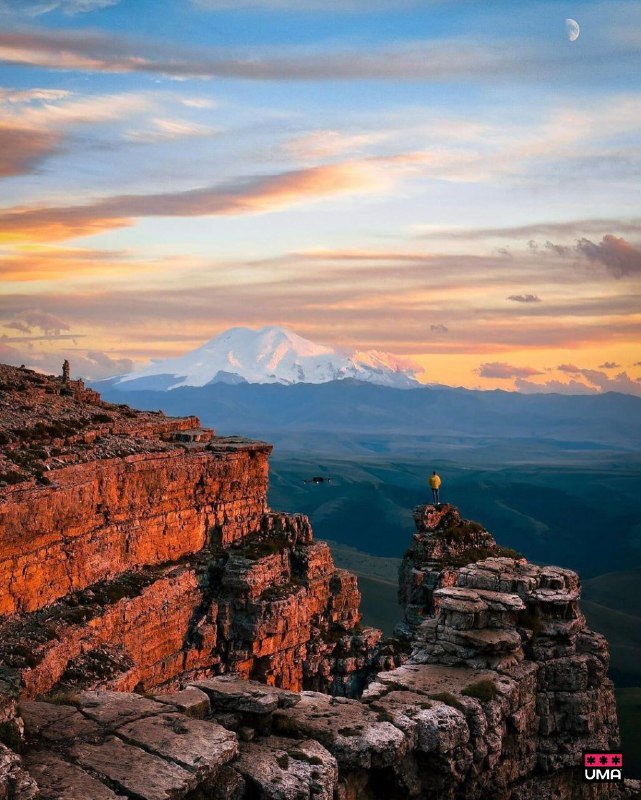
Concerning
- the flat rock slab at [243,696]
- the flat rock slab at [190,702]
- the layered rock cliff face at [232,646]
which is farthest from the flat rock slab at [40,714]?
the flat rock slab at [243,696]

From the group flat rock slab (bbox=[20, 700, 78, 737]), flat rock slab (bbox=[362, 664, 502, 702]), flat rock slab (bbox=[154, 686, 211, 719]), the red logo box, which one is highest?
flat rock slab (bbox=[20, 700, 78, 737])

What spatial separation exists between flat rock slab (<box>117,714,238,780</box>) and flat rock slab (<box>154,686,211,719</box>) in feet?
2.67

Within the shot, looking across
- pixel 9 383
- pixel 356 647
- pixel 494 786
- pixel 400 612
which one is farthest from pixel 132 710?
pixel 400 612

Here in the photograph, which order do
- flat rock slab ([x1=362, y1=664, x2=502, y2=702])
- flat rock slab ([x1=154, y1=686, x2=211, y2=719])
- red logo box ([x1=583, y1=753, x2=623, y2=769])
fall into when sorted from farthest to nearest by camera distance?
red logo box ([x1=583, y1=753, x2=623, y2=769]) → flat rock slab ([x1=362, y1=664, x2=502, y2=702]) → flat rock slab ([x1=154, y1=686, x2=211, y2=719])

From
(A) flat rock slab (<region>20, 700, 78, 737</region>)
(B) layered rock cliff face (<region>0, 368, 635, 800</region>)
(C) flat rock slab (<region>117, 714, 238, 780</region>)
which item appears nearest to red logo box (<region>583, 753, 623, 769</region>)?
(B) layered rock cliff face (<region>0, 368, 635, 800</region>)

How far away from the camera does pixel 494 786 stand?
41.3 m

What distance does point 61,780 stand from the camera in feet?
86.1

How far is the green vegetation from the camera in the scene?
133 feet

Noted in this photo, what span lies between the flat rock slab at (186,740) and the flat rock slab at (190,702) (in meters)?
0.81

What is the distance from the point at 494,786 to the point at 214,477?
1315 inches

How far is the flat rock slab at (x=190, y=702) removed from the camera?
31.9m

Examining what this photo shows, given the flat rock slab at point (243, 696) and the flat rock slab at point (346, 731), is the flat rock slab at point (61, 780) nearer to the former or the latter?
the flat rock slab at point (243, 696)

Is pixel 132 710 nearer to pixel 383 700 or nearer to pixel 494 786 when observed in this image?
pixel 383 700

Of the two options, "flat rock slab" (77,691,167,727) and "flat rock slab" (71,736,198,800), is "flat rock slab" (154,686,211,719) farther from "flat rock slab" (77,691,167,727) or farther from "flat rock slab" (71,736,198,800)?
"flat rock slab" (71,736,198,800)
